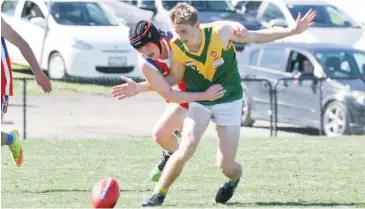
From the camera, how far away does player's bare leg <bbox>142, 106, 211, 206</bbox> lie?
9.22 metres

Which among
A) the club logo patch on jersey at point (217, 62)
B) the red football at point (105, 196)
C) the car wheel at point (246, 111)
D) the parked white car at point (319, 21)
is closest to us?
the red football at point (105, 196)

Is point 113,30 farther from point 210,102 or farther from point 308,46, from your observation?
point 210,102

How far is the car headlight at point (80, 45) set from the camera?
893 inches

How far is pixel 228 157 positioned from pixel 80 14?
1496 cm

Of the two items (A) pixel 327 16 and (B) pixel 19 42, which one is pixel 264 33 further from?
(A) pixel 327 16

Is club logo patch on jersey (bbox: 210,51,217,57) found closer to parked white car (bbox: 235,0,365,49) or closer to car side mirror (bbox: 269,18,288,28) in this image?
parked white car (bbox: 235,0,365,49)

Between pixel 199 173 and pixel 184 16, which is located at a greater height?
pixel 184 16

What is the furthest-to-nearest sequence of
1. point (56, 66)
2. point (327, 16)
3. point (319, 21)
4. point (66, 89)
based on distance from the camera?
point (327, 16) → point (319, 21) → point (56, 66) → point (66, 89)

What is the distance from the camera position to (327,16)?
24672mm

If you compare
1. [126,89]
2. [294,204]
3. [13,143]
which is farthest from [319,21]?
[126,89]

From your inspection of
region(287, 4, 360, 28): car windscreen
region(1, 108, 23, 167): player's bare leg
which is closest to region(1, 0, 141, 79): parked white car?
region(287, 4, 360, 28): car windscreen

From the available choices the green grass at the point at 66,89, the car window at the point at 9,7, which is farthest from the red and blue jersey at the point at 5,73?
the car window at the point at 9,7

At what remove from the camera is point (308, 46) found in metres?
19.0

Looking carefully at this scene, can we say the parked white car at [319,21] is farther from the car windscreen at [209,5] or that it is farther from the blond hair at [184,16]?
the blond hair at [184,16]
